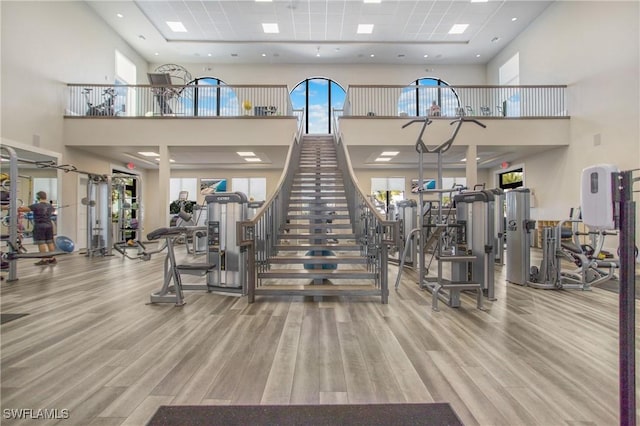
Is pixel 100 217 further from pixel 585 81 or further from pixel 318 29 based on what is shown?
pixel 585 81

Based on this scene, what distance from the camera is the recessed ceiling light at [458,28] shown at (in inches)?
447

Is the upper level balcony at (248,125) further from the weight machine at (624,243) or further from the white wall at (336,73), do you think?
the weight machine at (624,243)

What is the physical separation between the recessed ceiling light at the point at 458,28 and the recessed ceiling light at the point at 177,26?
9457mm

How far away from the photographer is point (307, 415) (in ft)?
5.68

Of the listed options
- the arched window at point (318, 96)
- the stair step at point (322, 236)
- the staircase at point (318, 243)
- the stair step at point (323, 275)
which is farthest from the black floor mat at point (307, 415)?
the arched window at point (318, 96)

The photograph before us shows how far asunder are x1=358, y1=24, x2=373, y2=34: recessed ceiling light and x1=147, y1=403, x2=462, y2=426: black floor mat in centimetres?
1237

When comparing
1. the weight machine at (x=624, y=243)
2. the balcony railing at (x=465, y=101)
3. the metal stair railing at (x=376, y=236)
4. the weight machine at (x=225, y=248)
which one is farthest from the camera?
the balcony railing at (x=465, y=101)

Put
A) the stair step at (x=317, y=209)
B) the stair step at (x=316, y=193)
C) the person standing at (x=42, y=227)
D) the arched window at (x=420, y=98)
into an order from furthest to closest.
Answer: the arched window at (x=420, y=98), the stair step at (x=316, y=193), the person standing at (x=42, y=227), the stair step at (x=317, y=209)

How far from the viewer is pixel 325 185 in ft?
25.5

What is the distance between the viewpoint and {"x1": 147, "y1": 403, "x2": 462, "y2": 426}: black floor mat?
167 centimetres

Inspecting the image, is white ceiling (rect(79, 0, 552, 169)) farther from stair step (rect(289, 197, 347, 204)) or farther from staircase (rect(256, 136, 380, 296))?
stair step (rect(289, 197, 347, 204))

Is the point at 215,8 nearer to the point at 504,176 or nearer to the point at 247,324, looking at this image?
the point at 247,324

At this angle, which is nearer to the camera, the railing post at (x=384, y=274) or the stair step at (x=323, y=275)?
the railing post at (x=384, y=274)

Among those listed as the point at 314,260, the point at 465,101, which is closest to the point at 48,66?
the point at 314,260
